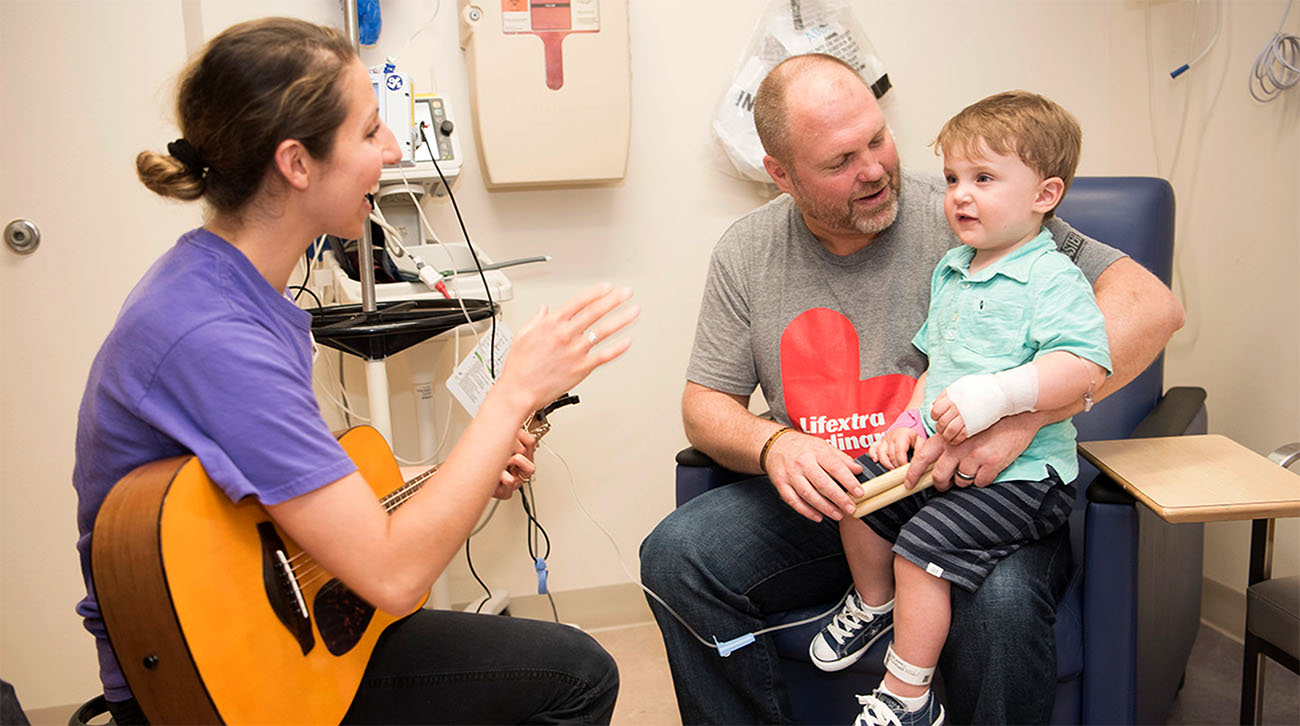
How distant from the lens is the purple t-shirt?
0.98 metres

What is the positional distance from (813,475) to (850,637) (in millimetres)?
283

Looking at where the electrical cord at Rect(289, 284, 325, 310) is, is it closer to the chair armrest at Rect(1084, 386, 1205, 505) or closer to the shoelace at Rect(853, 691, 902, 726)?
the shoelace at Rect(853, 691, 902, 726)

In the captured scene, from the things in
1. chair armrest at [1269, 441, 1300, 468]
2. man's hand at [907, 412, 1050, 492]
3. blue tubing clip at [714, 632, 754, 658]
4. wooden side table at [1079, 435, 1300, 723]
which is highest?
man's hand at [907, 412, 1050, 492]

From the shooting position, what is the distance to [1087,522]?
4.75ft

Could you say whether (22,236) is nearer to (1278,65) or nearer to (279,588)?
(279,588)

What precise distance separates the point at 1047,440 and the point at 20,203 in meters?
2.15

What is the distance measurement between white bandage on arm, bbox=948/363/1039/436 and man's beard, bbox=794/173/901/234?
1.45ft

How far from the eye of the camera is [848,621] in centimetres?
155

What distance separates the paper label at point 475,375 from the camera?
1.88 meters

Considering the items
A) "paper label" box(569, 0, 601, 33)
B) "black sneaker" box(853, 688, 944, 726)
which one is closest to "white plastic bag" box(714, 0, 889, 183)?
"paper label" box(569, 0, 601, 33)

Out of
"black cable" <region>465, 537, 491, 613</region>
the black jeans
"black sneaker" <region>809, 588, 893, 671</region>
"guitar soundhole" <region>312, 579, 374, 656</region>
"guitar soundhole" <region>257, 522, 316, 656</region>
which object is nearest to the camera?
"guitar soundhole" <region>257, 522, 316, 656</region>


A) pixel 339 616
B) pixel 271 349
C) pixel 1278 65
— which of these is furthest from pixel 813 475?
pixel 1278 65


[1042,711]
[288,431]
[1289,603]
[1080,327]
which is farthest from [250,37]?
[1289,603]

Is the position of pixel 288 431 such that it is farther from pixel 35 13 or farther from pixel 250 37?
pixel 35 13
